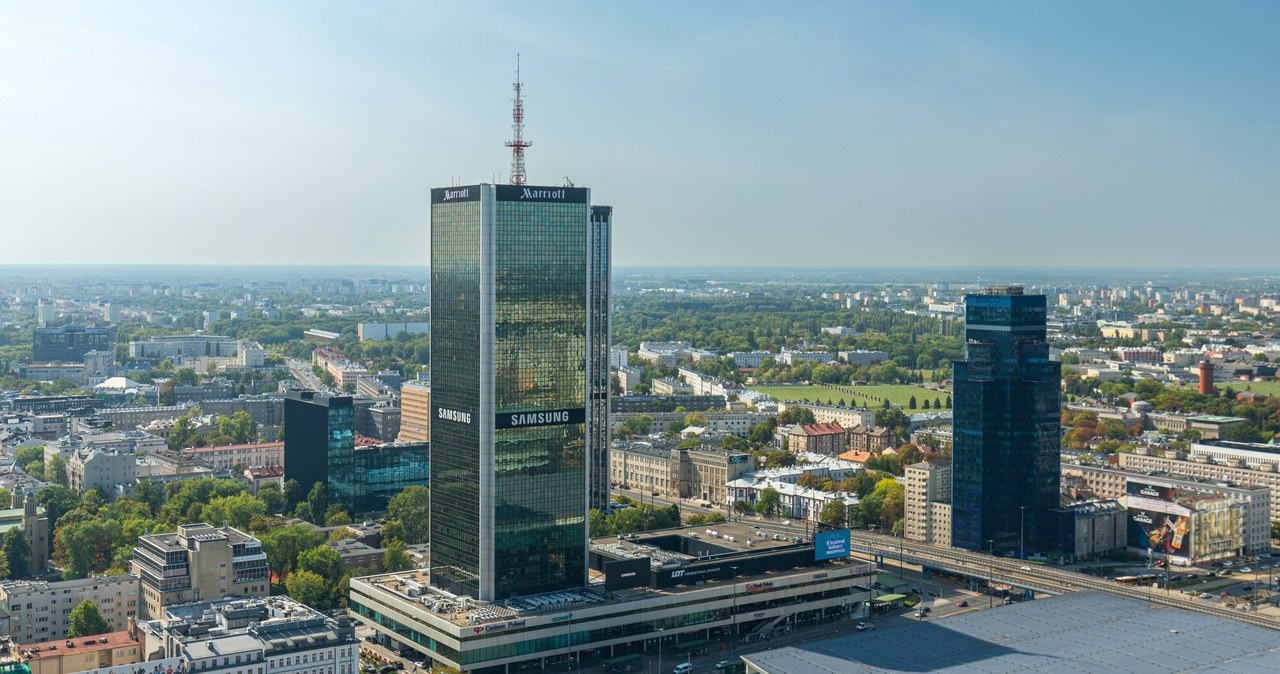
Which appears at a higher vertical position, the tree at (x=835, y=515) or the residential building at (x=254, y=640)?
the residential building at (x=254, y=640)

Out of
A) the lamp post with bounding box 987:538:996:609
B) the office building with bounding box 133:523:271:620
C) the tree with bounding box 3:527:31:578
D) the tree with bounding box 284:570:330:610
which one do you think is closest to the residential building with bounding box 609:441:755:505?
the lamp post with bounding box 987:538:996:609

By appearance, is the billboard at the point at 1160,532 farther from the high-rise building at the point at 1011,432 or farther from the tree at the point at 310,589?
the tree at the point at 310,589

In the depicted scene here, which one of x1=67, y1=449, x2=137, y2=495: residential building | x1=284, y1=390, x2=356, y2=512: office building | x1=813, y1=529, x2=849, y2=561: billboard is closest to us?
x1=813, y1=529, x2=849, y2=561: billboard

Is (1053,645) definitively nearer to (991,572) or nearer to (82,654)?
(991,572)

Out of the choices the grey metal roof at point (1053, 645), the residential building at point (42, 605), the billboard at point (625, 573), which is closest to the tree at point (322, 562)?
the residential building at point (42, 605)

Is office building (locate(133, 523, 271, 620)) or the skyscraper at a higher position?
the skyscraper

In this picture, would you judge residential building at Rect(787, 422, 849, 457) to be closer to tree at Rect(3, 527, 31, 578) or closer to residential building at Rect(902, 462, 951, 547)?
residential building at Rect(902, 462, 951, 547)

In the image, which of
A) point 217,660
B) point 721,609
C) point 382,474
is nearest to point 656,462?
point 382,474
